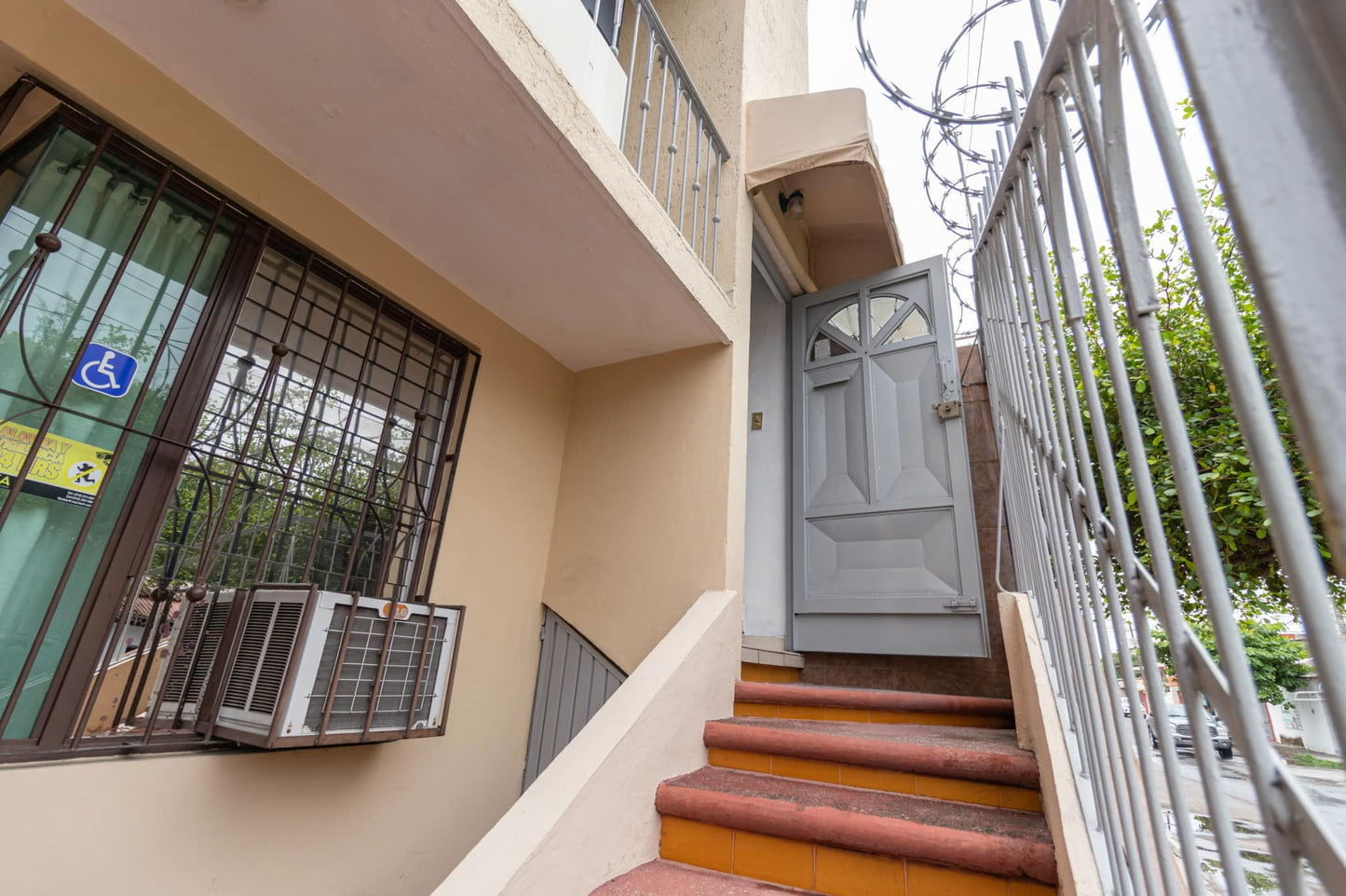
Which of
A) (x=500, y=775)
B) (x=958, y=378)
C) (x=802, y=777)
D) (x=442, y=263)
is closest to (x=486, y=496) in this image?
(x=442, y=263)

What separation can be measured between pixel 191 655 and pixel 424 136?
1.74m

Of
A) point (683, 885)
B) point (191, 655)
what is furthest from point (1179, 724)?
point (191, 655)

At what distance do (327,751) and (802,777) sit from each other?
1.58 meters

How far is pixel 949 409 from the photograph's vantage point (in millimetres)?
3141

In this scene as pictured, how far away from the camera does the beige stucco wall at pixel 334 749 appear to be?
1539 mm

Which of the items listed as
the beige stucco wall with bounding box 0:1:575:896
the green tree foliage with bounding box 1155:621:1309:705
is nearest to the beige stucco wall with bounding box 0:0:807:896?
the beige stucco wall with bounding box 0:1:575:896

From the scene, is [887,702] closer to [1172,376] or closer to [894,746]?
[894,746]

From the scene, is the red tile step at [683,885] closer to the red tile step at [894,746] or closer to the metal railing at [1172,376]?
the red tile step at [894,746]

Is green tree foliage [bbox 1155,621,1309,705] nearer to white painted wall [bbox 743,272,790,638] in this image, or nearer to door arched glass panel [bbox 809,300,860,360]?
white painted wall [bbox 743,272,790,638]

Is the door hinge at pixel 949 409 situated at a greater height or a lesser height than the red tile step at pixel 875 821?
greater

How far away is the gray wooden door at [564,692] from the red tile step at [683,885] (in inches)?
43.9

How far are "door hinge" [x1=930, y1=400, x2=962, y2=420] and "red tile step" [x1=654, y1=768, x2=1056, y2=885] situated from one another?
1.92m

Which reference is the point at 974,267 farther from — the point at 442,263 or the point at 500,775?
the point at 500,775

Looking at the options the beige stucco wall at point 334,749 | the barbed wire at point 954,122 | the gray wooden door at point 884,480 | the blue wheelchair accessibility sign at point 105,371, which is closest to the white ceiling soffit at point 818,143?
the barbed wire at point 954,122
